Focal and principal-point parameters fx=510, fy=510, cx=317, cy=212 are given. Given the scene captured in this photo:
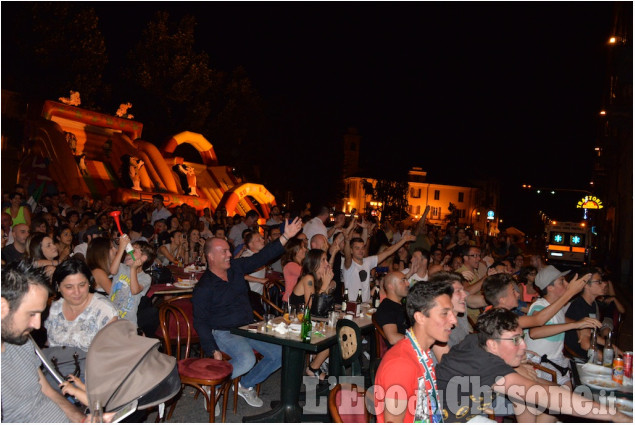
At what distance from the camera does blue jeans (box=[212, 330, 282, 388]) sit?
5105 millimetres

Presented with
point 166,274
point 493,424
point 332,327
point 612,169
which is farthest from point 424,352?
point 612,169

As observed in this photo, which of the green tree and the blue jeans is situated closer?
the blue jeans

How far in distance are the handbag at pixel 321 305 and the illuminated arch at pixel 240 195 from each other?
1700cm

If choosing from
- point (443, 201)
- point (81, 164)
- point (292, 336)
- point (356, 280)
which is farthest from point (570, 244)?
point (443, 201)

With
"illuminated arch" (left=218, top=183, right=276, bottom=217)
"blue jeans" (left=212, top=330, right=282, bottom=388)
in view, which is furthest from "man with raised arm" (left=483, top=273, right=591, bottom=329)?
"illuminated arch" (left=218, top=183, right=276, bottom=217)

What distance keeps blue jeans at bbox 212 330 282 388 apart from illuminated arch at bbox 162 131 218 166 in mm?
19702

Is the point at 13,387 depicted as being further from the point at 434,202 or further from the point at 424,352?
the point at 434,202

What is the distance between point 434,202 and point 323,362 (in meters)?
62.5

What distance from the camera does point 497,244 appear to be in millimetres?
15680

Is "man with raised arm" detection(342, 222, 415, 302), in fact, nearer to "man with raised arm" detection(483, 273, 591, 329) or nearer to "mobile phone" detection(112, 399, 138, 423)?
"man with raised arm" detection(483, 273, 591, 329)

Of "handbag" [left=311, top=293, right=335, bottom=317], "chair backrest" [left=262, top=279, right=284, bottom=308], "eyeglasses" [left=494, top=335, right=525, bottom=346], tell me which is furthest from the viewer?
"chair backrest" [left=262, top=279, right=284, bottom=308]

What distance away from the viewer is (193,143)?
1007 inches

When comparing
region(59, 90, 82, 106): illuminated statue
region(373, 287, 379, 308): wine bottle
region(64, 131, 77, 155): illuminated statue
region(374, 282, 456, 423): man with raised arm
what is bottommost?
region(373, 287, 379, 308): wine bottle

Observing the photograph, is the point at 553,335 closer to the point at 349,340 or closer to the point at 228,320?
the point at 349,340
